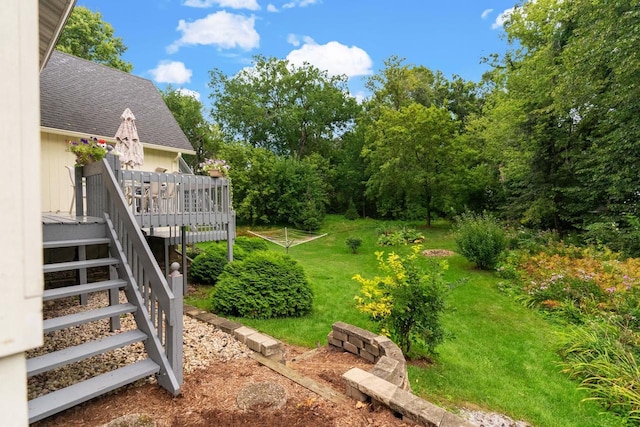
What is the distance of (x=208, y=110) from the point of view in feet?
80.1

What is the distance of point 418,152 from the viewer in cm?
1555

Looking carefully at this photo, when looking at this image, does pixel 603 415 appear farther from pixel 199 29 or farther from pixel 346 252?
pixel 199 29

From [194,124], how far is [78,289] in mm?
22181

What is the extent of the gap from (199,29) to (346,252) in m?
15.9

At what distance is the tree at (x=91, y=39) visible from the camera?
16422 mm

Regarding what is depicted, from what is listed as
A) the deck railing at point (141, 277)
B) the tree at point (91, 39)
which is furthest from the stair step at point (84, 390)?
the tree at point (91, 39)

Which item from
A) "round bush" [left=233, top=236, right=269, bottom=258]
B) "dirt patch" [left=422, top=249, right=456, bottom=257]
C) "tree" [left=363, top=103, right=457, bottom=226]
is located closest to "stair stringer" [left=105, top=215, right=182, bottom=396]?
"round bush" [left=233, top=236, right=269, bottom=258]

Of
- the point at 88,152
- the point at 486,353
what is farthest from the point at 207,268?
the point at 486,353

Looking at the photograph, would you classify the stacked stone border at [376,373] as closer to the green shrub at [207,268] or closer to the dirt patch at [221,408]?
the dirt patch at [221,408]

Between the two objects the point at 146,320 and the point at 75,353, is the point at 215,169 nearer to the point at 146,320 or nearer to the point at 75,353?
the point at 146,320

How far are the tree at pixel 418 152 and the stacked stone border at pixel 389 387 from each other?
1278 centimetres

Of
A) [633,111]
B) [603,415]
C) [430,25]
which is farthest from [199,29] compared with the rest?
[603,415]

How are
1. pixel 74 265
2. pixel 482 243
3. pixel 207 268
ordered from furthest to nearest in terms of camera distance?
pixel 482 243, pixel 207 268, pixel 74 265

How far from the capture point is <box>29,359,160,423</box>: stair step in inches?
84.9
